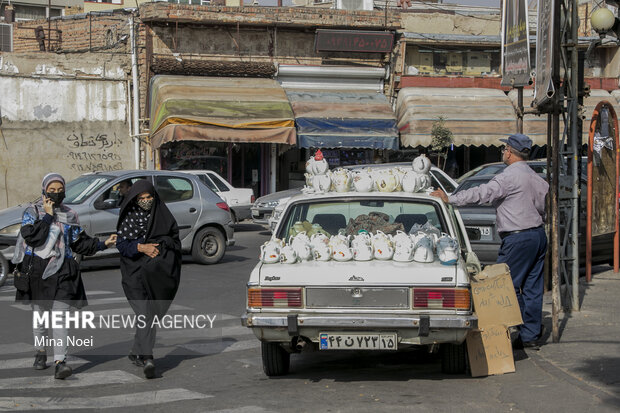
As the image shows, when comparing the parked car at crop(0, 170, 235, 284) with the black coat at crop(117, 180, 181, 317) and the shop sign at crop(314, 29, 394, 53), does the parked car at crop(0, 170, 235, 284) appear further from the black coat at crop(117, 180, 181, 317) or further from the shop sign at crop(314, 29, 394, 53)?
the shop sign at crop(314, 29, 394, 53)

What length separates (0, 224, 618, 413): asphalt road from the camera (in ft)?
21.5

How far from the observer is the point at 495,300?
746 cm

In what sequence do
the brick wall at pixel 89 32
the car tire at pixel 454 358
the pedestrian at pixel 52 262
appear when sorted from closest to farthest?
the car tire at pixel 454 358
the pedestrian at pixel 52 262
the brick wall at pixel 89 32

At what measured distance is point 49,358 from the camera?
857 cm

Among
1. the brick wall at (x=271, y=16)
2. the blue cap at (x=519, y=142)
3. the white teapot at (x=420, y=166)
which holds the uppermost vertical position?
the brick wall at (x=271, y=16)

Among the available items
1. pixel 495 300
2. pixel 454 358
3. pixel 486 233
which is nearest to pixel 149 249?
pixel 454 358

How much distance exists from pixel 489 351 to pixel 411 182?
5.40 ft

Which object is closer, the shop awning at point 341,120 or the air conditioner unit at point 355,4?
the shop awning at point 341,120

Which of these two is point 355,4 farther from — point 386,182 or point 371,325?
point 371,325

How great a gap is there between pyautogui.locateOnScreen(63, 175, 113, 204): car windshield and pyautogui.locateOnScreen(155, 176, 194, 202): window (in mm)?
1016

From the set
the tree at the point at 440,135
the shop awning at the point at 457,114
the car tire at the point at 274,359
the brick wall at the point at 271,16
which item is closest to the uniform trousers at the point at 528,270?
the car tire at the point at 274,359

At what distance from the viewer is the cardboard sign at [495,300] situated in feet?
24.3

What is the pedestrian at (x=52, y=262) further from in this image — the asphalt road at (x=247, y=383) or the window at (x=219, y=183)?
the window at (x=219, y=183)

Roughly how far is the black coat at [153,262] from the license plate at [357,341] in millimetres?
1817
